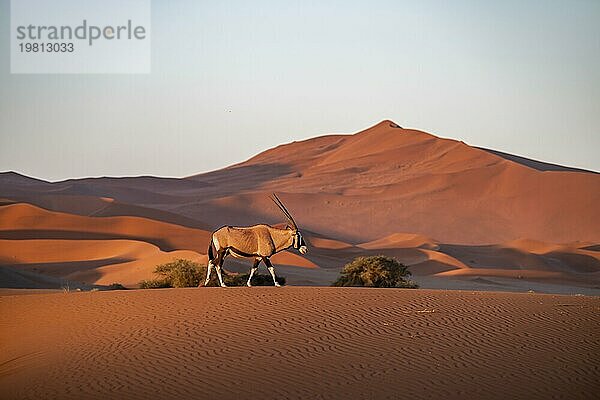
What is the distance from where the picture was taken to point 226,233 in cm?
1695

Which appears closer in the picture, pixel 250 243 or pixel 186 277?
pixel 250 243

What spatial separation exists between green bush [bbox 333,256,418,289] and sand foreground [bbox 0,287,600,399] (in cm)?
864

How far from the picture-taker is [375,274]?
80.9 ft

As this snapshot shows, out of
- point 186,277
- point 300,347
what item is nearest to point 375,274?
point 186,277

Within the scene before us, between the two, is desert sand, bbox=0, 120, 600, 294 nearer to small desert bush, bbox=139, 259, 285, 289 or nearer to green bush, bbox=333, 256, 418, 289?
small desert bush, bbox=139, 259, 285, 289

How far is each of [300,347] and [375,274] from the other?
45.6ft

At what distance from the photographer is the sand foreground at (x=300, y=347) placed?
923 cm

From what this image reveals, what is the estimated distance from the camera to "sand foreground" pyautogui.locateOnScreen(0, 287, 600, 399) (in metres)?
9.23

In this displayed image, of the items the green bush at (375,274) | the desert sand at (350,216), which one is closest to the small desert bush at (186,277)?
the green bush at (375,274)

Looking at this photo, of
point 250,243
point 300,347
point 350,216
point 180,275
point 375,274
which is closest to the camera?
point 300,347

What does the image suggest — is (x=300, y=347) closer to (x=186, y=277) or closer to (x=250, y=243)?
(x=250, y=243)

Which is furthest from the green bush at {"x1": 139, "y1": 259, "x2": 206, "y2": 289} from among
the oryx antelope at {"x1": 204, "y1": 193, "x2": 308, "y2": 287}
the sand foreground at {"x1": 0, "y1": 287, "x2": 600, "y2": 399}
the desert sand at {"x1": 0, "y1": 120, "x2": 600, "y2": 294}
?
the sand foreground at {"x1": 0, "y1": 287, "x2": 600, "y2": 399}

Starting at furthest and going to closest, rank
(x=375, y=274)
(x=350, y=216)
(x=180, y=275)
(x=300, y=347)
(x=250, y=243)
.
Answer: (x=350, y=216)
(x=375, y=274)
(x=180, y=275)
(x=250, y=243)
(x=300, y=347)

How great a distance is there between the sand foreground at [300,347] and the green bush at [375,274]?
28.3 feet
